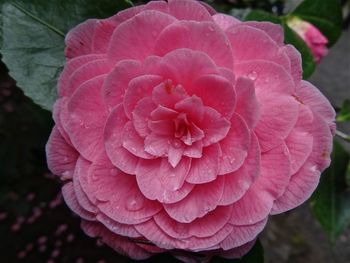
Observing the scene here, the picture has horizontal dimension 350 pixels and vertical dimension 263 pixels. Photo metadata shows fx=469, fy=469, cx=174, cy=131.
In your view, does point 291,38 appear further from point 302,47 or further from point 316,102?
point 316,102

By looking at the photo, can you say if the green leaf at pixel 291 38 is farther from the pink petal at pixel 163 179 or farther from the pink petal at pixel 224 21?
the pink petal at pixel 163 179

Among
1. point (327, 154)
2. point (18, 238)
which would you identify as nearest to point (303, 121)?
point (327, 154)

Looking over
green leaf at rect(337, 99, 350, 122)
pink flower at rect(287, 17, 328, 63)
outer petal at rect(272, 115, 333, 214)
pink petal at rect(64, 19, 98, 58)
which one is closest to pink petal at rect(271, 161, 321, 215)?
outer petal at rect(272, 115, 333, 214)

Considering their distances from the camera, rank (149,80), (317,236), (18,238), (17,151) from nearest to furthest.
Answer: (149,80), (17,151), (18,238), (317,236)

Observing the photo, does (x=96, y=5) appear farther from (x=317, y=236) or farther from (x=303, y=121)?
(x=317, y=236)

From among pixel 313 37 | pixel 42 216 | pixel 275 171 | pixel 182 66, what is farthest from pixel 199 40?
pixel 42 216

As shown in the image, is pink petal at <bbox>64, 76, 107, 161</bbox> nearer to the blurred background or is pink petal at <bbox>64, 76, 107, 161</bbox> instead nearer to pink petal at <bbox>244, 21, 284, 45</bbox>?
pink petal at <bbox>244, 21, 284, 45</bbox>

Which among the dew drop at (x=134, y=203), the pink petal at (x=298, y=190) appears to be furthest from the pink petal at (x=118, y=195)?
the pink petal at (x=298, y=190)
